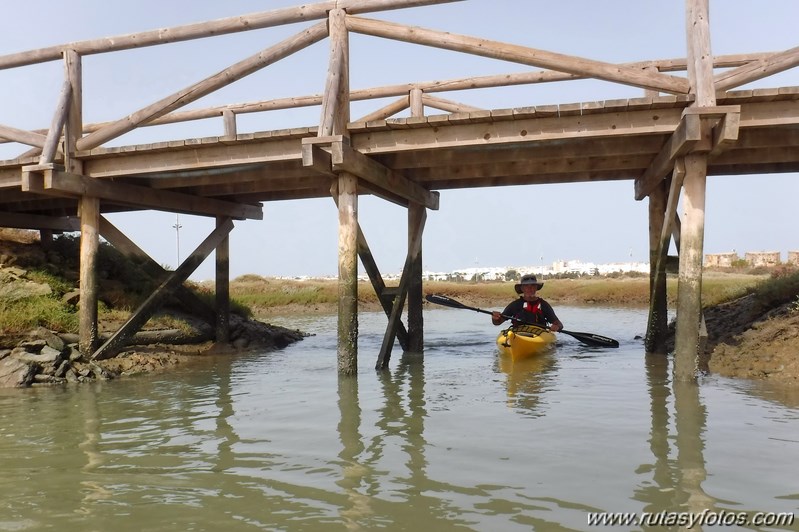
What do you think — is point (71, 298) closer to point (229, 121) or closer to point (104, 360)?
point (104, 360)

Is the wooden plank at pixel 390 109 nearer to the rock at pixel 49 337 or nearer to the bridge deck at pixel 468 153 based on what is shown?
the bridge deck at pixel 468 153

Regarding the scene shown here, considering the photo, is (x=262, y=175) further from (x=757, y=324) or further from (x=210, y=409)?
(x=757, y=324)

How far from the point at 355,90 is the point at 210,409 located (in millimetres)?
6353

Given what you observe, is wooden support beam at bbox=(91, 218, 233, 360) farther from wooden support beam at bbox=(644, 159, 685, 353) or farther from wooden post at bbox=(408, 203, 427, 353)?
wooden support beam at bbox=(644, 159, 685, 353)

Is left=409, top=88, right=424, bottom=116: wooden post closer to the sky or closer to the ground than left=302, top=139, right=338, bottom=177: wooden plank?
closer to the sky

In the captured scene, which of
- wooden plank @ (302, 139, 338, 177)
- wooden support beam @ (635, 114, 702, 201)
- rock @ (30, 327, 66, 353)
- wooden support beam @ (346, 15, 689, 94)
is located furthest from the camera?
rock @ (30, 327, 66, 353)

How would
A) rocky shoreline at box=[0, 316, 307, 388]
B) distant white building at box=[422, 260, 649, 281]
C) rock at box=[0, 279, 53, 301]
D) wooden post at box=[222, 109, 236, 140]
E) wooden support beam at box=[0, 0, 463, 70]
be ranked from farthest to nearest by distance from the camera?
distant white building at box=[422, 260, 649, 281]
rock at box=[0, 279, 53, 301]
wooden post at box=[222, 109, 236, 140]
rocky shoreline at box=[0, 316, 307, 388]
wooden support beam at box=[0, 0, 463, 70]

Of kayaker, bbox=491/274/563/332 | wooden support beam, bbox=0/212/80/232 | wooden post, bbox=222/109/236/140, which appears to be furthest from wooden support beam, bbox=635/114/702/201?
wooden support beam, bbox=0/212/80/232

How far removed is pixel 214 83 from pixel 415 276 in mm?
5394

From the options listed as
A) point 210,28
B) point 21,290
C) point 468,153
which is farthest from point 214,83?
point 21,290

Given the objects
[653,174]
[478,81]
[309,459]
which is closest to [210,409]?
[309,459]

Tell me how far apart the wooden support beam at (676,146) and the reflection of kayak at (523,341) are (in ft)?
11.4

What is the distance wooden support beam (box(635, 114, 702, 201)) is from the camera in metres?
8.01

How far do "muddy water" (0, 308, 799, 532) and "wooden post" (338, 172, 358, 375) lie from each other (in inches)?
23.2
